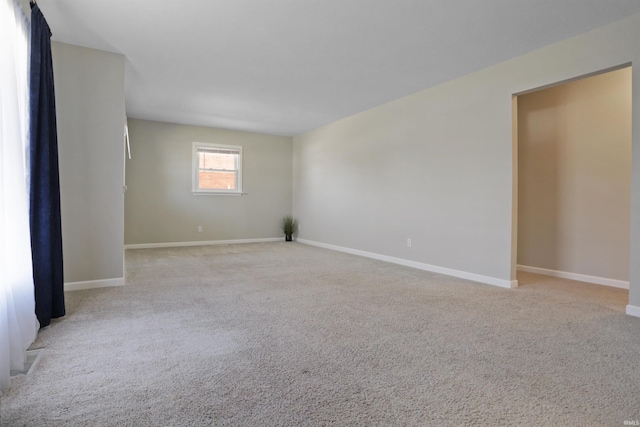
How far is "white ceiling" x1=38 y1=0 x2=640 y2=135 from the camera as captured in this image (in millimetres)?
2645

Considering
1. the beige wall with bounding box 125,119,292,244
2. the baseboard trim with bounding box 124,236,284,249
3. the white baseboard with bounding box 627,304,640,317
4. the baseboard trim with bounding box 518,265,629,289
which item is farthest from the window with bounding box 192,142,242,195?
the white baseboard with bounding box 627,304,640,317

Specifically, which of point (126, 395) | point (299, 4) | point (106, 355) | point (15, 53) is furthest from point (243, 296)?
point (299, 4)

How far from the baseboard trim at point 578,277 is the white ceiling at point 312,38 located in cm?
267

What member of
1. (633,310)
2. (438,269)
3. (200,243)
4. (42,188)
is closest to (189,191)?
(200,243)

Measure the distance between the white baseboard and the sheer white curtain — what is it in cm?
406

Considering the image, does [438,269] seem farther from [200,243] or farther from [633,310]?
[200,243]

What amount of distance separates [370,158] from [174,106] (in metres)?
3.35

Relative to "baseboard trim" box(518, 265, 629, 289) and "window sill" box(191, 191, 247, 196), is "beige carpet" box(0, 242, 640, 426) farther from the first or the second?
"window sill" box(191, 191, 247, 196)

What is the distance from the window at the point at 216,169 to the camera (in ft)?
22.8

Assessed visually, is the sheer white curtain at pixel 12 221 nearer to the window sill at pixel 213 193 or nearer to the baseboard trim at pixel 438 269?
the baseboard trim at pixel 438 269

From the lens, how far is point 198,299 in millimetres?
3033

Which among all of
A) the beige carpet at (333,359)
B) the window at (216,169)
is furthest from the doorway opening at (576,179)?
the window at (216,169)

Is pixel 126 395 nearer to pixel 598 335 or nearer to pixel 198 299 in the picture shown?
pixel 198 299

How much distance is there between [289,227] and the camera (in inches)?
307
